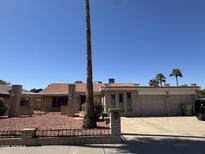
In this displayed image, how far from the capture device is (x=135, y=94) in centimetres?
2125

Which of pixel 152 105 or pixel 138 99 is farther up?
pixel 138 99

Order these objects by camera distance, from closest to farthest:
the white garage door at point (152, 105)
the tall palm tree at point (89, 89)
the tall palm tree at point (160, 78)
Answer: the tall palm tree at point (89, 89), the white garage door at point (152, 105), the tall palm tree at point (160, 78)

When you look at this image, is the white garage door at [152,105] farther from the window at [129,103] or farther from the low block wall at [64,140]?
the low block wall at [64,140]

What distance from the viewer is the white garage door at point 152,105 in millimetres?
21375

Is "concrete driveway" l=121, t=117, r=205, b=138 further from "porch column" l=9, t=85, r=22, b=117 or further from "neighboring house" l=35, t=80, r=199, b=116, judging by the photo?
"porch column" l=9, t=85, r=22, b=117

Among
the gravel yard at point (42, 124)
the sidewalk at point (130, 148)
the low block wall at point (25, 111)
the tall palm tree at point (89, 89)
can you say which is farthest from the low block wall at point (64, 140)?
the low block wall at point (25, 111)

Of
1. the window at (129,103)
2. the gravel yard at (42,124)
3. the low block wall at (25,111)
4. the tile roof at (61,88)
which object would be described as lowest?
the gravel yard at (42,124)

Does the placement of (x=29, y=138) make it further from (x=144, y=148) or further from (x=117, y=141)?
(x=144, y=148)

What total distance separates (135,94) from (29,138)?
48.8ft

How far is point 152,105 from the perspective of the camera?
70.8 feet

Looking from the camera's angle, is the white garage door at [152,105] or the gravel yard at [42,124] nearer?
the gravel yard at [42,124]

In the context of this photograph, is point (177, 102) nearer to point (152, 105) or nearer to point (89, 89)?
point (152, 105)

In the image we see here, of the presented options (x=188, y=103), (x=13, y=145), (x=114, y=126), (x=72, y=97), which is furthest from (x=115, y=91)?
(x=13, y=145)

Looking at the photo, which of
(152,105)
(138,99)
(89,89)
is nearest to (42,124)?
(89,89)
